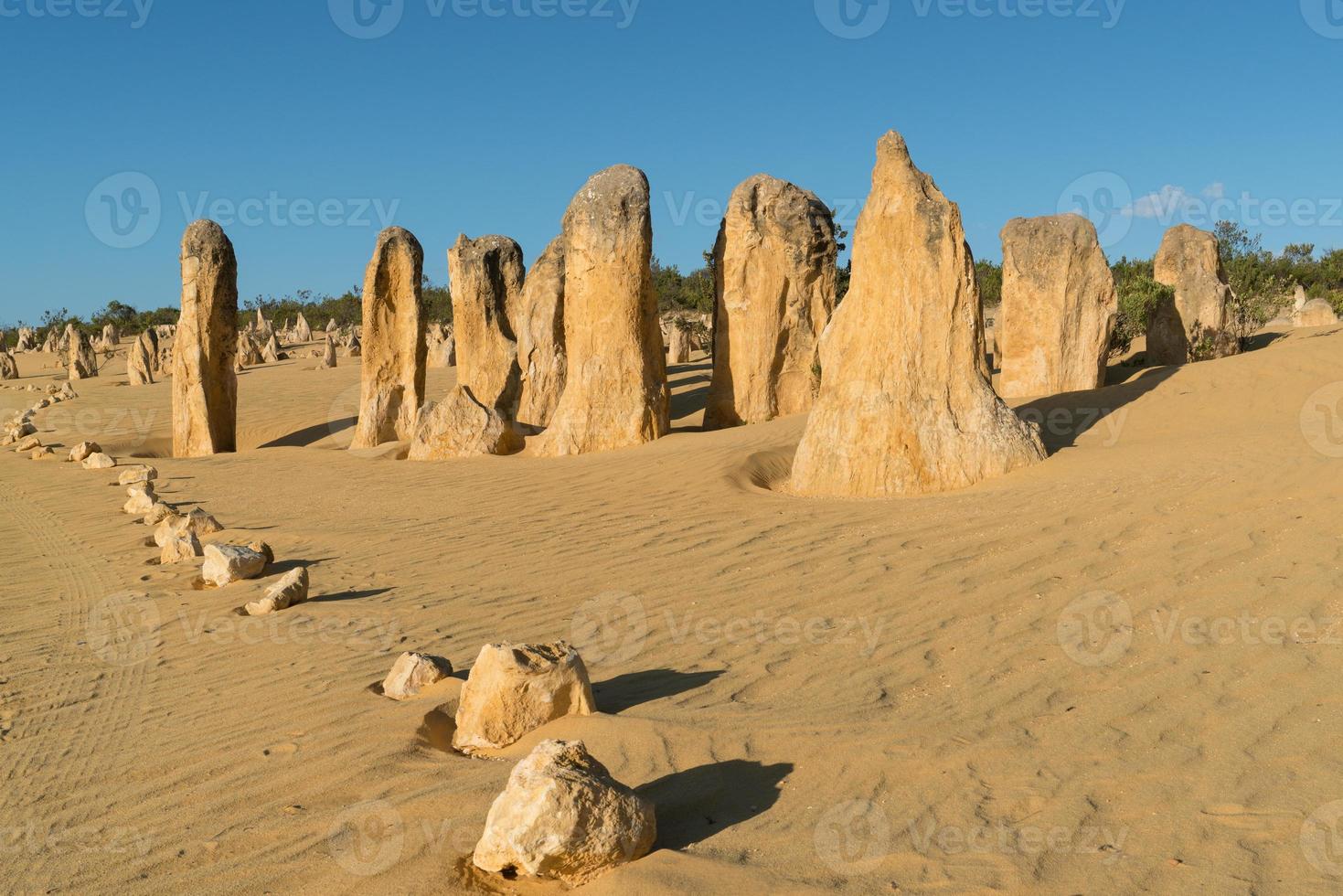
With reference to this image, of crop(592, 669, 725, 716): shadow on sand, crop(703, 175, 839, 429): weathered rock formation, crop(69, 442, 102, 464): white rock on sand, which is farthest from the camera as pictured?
crop(69, 442, 102, 464): white rock on sand

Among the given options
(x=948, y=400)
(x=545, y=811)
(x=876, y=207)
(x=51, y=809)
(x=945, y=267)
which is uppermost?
(x=876, y=207)

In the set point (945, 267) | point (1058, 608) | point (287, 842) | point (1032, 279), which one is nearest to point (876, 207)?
point (945, 267)

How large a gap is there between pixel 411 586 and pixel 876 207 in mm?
4834

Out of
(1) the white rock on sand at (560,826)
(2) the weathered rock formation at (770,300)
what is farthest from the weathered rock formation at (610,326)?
(1) the white rock on sand at (560,826)

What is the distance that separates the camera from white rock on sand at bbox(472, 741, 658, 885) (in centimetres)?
262

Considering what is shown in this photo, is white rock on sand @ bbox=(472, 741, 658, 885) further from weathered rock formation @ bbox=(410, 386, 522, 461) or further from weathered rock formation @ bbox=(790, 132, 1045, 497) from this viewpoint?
weathered rock formation @ bbox=(410, 386, 522, 461)

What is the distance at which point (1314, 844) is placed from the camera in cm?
283

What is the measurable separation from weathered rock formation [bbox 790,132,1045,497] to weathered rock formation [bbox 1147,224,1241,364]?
8146 mm

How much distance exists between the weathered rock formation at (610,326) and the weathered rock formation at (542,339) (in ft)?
9.25

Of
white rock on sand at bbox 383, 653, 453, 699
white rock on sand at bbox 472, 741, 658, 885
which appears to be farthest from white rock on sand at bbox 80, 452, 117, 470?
white rock on sand at bbox 472, 741, 658, 885

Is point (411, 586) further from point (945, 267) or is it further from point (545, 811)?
point (945, 267)

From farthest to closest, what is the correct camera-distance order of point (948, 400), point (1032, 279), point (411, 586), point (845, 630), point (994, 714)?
point (1032, 279)
point (948, 400)
point (411, 586)
point (845, 630)
point (994, 714)

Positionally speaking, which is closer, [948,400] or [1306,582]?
[1306,582]

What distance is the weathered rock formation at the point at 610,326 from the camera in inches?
472
